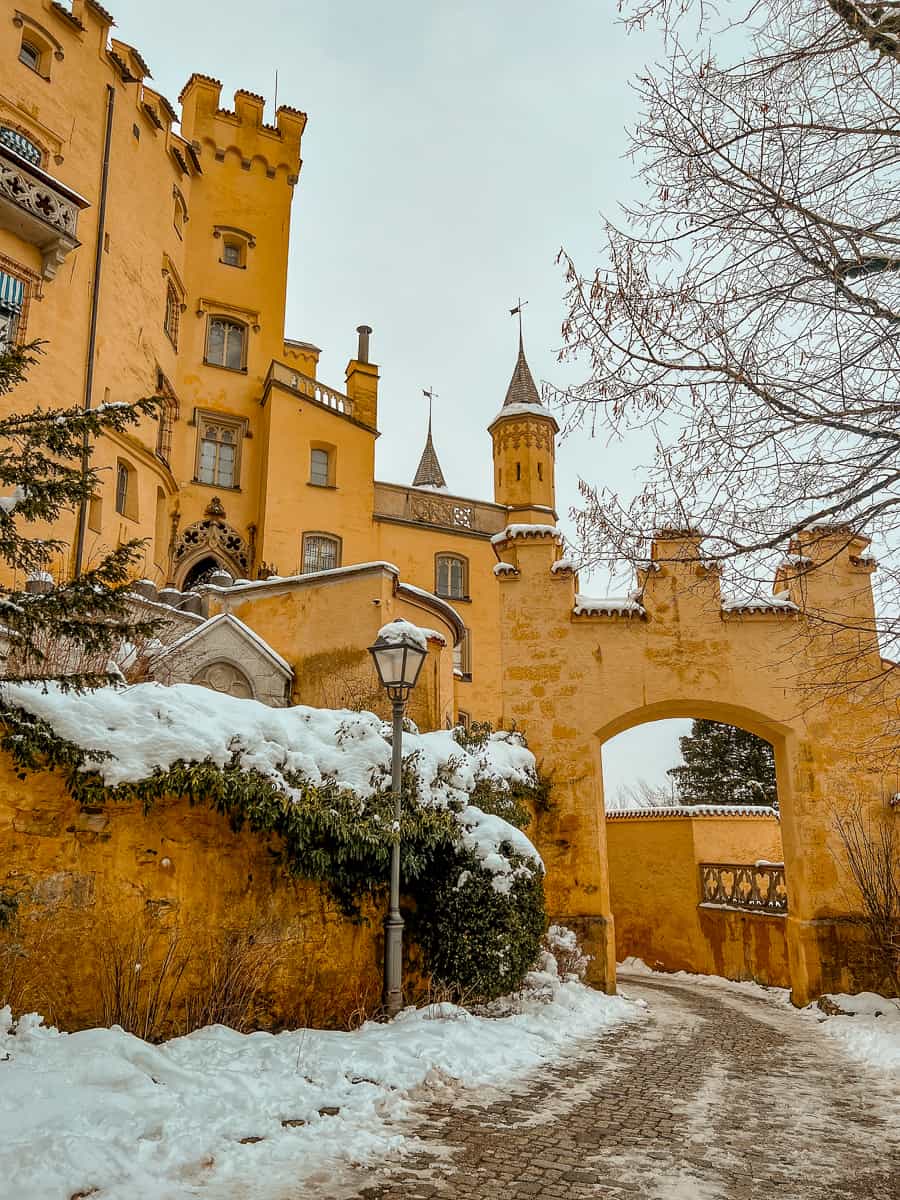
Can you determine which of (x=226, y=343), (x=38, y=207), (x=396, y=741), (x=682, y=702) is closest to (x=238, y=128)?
(x=226, y=343)

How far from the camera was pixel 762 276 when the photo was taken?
501 cm

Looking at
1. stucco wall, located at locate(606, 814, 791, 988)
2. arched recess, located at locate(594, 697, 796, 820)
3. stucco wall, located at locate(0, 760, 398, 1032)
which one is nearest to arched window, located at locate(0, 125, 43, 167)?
arched recess, located at locate(594, 697, 796, 820)

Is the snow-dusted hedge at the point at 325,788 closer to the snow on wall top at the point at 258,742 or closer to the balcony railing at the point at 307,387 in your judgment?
the snow on wall top at the point at 258,742

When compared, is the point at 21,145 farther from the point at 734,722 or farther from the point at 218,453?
the point at 734,722

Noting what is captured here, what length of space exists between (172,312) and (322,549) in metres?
7.60

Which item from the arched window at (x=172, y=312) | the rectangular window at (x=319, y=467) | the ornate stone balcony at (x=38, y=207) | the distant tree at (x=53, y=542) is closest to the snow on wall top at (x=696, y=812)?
the rectangular window at (x=319, y=467)

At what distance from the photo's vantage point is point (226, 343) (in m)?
25.0

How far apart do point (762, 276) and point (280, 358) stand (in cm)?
2265

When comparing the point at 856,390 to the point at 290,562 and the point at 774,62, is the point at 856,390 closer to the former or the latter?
the point at 774,62

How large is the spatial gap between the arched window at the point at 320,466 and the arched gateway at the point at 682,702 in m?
12.8

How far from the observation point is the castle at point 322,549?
1175cm

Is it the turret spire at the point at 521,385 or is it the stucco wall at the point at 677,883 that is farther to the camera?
the turret spire at the point at 521,385

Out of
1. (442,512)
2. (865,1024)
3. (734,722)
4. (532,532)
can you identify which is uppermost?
(442,512)

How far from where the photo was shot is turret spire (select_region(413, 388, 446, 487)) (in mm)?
38875
